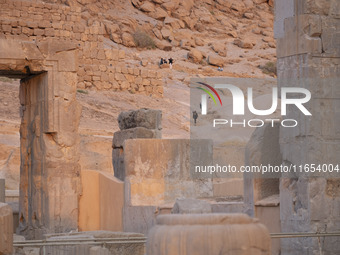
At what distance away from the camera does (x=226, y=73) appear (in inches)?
1642

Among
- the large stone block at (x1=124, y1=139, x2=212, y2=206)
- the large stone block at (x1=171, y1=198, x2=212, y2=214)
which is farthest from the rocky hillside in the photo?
the large stone block at (x1=171, y1=198, x2=212, y2=214)

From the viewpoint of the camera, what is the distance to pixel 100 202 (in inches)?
592

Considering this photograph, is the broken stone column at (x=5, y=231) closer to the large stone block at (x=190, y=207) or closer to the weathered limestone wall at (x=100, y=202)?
the large stone block at (x=190, y=207)

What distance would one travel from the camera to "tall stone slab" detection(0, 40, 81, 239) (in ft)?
49.4

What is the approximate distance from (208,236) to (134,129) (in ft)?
25.9

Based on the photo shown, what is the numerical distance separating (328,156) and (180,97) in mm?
21462

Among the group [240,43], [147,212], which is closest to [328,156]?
[147,212]

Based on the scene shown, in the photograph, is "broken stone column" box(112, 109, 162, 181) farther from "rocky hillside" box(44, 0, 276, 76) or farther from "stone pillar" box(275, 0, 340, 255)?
"rocky hillside" box(44, 0, 276, 76)

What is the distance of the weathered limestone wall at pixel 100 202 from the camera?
14297 mm

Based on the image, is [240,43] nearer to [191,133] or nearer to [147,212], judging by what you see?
[191,133]

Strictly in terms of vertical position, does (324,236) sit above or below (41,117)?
below

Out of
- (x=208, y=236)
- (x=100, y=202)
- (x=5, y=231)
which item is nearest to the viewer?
(x=208, y=236)

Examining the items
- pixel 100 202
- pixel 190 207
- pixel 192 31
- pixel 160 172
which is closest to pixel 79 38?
pixel 100 202

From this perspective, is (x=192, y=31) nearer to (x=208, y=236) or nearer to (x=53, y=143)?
(x=53, y=143)
